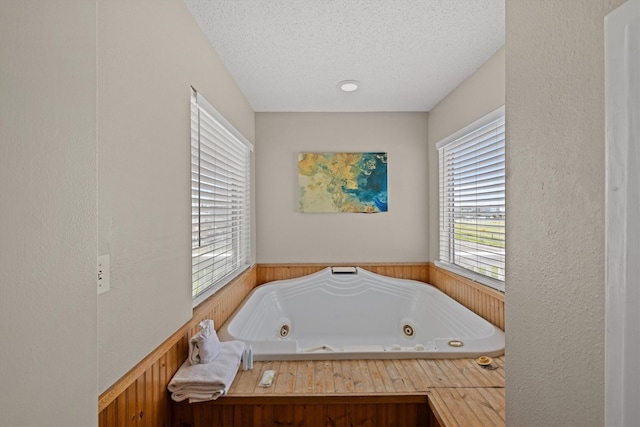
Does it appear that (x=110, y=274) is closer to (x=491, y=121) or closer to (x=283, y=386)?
(x=283, y=386)

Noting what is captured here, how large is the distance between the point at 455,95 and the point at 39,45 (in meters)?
2.88

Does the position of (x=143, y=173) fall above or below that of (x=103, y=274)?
above

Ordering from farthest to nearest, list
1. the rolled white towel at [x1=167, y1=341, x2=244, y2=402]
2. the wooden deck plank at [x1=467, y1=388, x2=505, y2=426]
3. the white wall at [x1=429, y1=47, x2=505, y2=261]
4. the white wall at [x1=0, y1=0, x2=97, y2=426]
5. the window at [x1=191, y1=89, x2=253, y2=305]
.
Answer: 1. the white wall at [x1=429, y1=47, x2=505, y2=261]
2. the window at [x1=191, y1=89, x2=253, y2=305]
3. the rolled white towel at [x1=167, y1=341, x2=244, y2=402]
4. the wooden deck plank at [x1=467, y1=388, x2=505, y2=426]
5. the white wall at [x1=0, y1=0, x2=97, y2=426]

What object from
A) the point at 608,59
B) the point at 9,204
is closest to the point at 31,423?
the point at 9,204

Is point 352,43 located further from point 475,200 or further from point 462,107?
point 475,200

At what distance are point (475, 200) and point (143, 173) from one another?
7.18 ft

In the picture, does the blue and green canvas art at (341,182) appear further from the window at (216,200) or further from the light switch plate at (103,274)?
the light switch plate at (103,274)

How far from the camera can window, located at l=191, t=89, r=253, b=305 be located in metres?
1.95

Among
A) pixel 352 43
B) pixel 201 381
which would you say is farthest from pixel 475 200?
pixel 201 381

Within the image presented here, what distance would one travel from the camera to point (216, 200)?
2.34m

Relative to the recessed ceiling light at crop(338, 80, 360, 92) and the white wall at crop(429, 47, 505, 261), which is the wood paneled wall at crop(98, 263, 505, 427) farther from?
the recessed ceiling light at crop(338, 80, 360, 92)

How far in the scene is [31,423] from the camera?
54 cm

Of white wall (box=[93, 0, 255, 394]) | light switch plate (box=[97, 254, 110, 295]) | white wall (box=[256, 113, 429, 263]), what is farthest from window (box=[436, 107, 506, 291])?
light switch plate (box=[97, 254, 110, 295])

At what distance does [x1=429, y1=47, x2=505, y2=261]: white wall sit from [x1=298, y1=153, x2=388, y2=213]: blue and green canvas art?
0.48m
